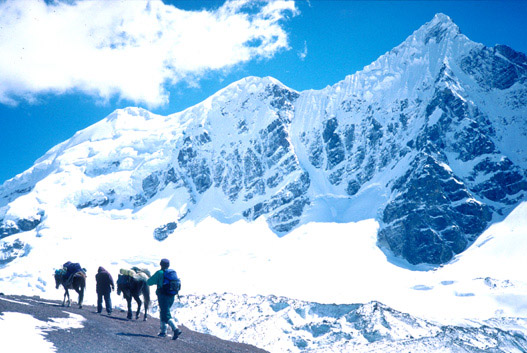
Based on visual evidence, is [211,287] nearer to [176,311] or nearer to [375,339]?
[176,311]

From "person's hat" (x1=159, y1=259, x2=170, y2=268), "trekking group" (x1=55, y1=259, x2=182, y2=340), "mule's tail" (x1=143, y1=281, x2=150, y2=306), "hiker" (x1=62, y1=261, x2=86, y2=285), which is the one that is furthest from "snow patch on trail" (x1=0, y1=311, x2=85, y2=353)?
"hiker" (x1=62, y1=261, x2=86, y2=285)

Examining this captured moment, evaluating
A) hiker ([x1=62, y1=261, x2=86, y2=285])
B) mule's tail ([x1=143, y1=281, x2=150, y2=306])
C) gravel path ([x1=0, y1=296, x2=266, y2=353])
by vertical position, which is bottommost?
gravel path ([x1=0, y1=296, x2=266, y2=353])

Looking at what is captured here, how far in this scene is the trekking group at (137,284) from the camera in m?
15.1

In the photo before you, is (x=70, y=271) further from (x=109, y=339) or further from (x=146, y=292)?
(x=109, y=339)

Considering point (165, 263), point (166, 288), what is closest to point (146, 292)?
point (165, 263)

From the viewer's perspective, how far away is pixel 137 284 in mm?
19078

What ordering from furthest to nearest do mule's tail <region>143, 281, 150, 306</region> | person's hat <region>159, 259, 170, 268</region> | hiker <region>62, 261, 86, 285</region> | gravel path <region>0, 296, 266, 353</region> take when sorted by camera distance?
hiker <region>62, 261, 86, 285</region>, mule's tail <region>143, 281, 150, 306</region>, person's hat <region>159, 259, 170, 268</region>, gravel path <region>0, 296, 266, 353</region>

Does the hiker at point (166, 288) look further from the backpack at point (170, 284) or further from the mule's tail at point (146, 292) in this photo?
the mule's tail at point (146, 292)

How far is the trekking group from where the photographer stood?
49.4 ft

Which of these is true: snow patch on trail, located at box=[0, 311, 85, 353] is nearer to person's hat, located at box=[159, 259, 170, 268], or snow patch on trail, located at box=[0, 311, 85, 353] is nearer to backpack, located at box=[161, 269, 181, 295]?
backpack, located at box=[161, 269, 181, 295]

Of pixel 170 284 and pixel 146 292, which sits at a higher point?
pixel 170 284

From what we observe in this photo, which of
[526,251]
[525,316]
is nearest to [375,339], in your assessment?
[525,316]

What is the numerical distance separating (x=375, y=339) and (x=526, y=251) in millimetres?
97500

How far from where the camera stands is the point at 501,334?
114562mm
